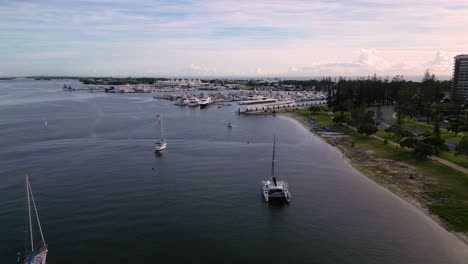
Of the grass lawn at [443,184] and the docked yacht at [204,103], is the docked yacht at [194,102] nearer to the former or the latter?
the docked yacht at [204,103]

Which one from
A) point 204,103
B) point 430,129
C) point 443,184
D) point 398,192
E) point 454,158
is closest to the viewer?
point 398,192

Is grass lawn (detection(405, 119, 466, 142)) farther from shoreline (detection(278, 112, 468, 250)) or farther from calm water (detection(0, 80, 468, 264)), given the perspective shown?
calm water (detection(0, 80, 468, 264))

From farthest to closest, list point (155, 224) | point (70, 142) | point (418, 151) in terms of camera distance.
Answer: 1. point (70, 142)
2. point (418, 151)
3. point (155, 224)

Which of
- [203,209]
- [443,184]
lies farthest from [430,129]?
[203,209]

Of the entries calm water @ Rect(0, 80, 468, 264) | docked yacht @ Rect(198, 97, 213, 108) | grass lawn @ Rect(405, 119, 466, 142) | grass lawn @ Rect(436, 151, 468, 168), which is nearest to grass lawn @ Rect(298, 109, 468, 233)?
grass lawn @ Rect(436, 151, 468, 168)

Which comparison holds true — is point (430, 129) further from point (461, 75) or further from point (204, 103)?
point (204, 103)

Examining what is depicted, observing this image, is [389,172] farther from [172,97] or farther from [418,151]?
[172,97]

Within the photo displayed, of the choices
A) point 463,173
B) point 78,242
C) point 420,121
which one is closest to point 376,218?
point 463,173
